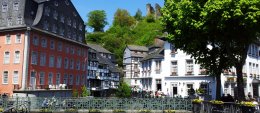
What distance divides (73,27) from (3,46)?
16898 mm

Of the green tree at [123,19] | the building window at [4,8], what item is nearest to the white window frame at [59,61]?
the building window at [4,8]

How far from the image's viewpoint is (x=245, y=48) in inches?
1032

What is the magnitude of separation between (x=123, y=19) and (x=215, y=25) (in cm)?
12000

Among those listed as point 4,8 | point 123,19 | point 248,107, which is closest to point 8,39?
point 4,8

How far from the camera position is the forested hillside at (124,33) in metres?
110

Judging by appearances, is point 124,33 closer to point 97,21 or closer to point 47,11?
point 97,21

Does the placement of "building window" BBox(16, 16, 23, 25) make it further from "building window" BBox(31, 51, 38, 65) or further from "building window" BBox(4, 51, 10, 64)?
"building window" BBox(31, 51, 38, 65)

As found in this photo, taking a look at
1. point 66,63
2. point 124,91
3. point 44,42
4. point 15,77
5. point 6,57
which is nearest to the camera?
point 124,91

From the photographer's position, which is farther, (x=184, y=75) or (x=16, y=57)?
(x=16, y=57)

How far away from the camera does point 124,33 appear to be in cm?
13125

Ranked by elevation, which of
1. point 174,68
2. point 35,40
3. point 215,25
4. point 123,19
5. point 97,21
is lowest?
point 174,68

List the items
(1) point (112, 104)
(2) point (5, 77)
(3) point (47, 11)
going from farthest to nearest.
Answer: (3) point (47, 11) < (2) point (5, 77) < (1) point (112, 104)

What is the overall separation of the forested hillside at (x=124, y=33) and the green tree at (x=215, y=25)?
74.4 m

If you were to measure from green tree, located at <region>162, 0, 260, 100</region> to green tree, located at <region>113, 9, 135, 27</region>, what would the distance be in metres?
113
